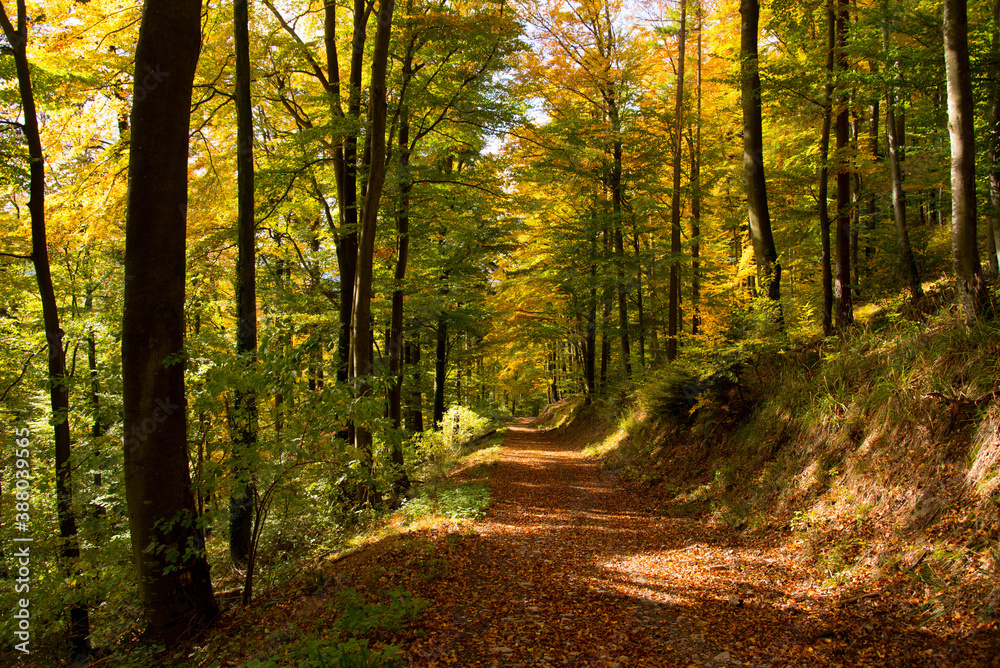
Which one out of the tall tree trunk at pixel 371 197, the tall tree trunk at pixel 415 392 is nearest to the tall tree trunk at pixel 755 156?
the tall tree trunk at pixel 371 197

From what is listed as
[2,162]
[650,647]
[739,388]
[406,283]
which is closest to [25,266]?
[2,162]

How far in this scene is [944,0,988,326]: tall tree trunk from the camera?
4840 millimetres

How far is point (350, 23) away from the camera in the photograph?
35.8ft

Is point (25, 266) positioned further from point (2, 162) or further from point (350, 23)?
point (350, 23)

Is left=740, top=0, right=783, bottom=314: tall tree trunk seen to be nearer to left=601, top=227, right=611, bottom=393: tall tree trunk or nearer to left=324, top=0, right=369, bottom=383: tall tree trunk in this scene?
left=324, top=0, right=369, bottom=383: tall tree trunk

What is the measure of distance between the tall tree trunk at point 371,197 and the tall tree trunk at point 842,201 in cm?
678

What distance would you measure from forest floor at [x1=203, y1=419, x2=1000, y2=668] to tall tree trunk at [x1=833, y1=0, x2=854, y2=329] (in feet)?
14.8

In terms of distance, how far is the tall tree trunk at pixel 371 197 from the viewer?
7.33m

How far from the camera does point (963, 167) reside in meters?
4.84

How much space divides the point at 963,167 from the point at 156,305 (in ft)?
24.1

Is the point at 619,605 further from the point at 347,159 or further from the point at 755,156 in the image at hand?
the point at 347,159

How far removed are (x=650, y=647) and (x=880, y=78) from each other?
25.4 feet

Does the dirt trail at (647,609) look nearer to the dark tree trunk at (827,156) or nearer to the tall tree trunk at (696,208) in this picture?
the dark tree trunk at (827,156)

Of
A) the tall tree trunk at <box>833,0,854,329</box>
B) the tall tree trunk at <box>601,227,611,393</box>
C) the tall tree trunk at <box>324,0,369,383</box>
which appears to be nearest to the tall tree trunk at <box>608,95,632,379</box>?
the tall tree trunk at <box>601,227,611,393</box>
